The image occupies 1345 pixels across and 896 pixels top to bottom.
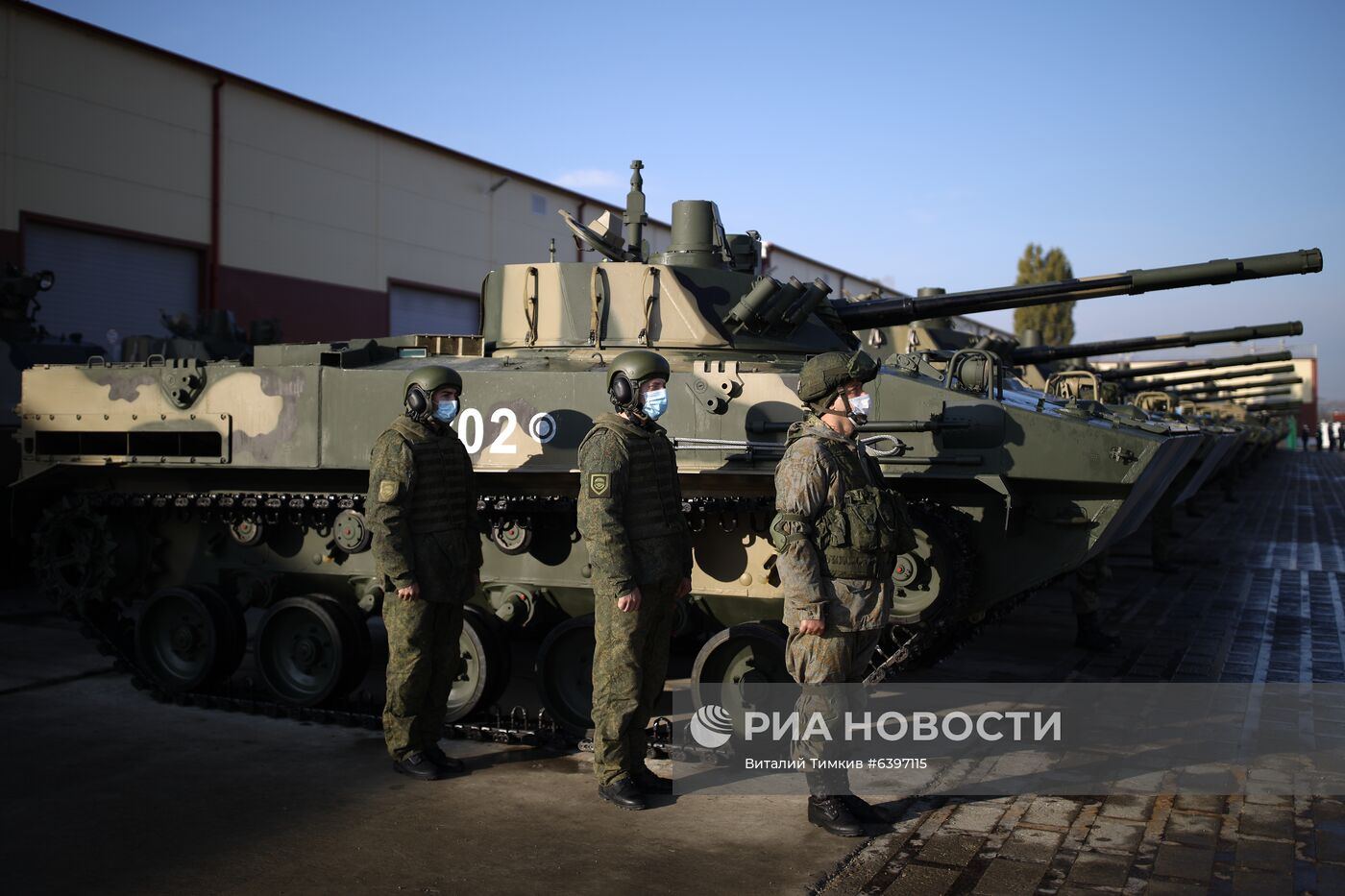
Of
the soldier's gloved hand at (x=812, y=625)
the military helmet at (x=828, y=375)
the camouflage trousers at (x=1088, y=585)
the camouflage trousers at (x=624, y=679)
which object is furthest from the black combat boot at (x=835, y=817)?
the camouflage trousers at (x=1088, y=585)

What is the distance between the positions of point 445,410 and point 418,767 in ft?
6.52

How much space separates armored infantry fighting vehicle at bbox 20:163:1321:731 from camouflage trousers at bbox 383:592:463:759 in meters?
1.05

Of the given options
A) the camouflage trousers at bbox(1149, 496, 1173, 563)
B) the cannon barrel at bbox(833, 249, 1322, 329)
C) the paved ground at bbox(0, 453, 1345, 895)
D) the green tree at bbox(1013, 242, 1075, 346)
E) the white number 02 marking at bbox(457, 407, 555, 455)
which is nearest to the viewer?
the paved ground at bbox(0, 453, 1345, 895)

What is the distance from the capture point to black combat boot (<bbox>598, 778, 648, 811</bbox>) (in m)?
5.93

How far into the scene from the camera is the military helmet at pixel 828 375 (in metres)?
5.55

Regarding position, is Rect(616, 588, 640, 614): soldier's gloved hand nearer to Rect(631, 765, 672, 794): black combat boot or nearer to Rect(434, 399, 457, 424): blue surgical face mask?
Rect(631, 765, 672, 794): black combat boot

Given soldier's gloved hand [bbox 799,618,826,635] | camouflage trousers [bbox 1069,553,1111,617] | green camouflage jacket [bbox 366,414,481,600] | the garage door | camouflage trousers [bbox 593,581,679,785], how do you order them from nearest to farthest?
soldier's gloved hand [bbox 799,618,826,635], camouflage trousers [bbox 593,581,679,785], green camouflage jacket [bbox 366,414,481,600], camouflage trousers [bbox 1069,553,1111,617], the garage door

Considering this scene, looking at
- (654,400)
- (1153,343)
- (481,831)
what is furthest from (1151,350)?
(481,831)

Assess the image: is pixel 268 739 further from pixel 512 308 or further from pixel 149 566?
pixel 512 308

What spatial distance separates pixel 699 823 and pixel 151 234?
16383mm

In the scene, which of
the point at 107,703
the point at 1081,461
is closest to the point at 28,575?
the point at 107,703

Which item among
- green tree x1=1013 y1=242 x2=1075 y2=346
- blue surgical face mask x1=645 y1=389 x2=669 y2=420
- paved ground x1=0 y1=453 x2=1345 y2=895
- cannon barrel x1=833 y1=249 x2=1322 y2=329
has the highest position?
green tree x1=1013 y1=242 x2=1075 y2=346

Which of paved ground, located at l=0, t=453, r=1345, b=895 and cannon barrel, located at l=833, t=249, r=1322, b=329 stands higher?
cannon barrel, located at l=833, t=249, r=1322, b=329

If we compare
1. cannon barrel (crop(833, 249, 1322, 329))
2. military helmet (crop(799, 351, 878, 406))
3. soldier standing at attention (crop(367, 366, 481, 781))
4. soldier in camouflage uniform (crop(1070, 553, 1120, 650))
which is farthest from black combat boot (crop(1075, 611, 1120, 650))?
soldier standing at attention (crop(367, 366, 481, 781))
